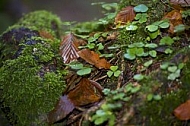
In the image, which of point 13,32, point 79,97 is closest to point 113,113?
point 79,97

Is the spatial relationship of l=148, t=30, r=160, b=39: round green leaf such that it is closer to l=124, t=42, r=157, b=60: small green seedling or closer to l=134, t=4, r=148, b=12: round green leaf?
l=124, t=42, r=157, b=60: small green seedling

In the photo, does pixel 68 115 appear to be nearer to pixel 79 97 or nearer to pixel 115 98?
pixel 79 97

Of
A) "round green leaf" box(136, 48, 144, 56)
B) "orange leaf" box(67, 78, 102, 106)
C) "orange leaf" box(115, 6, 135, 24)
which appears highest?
"orange leaf" box(115, 6, 135, 24)

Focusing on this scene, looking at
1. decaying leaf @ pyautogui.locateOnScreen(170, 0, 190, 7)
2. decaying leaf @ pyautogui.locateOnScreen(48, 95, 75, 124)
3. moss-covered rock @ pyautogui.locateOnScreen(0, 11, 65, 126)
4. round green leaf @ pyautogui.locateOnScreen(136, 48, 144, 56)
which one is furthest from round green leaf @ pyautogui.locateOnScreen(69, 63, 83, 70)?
decaying leaf @ pyautogui.locateOnScreen(170, 0, 190, 7)

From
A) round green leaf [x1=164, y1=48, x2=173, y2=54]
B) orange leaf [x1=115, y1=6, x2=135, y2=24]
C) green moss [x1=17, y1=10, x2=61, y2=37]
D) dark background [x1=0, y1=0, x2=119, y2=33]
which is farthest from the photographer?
dark background [x1=0, y1=0, x2=119, y2=33]

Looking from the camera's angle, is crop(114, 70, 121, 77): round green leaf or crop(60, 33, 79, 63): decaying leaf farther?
crop(60, 33, 79, 63): decaying leaf

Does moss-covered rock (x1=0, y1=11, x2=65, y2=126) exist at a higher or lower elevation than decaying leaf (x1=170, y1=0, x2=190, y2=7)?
lower

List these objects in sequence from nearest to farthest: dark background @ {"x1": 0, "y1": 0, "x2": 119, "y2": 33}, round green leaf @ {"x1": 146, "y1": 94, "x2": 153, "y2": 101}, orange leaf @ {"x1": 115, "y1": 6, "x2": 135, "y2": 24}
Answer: round green leaf @ {"x1": 146, "y1": 94, "x2": 153, "y2": 101}
orange leaf @ {"x1": 115, "y1": 6, "x2": 135, "y2": 24}
dark background @ {"x1": 0, "y1": 0, "x2": 119, "y2": 33}

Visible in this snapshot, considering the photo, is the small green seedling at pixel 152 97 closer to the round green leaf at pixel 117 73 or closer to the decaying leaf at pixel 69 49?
the round green leaf at pixel 117 73
